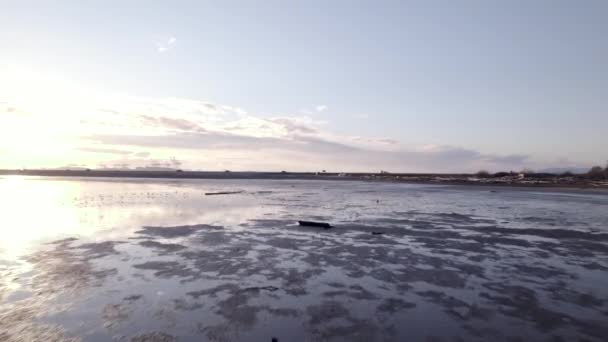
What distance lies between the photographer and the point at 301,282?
30.5 ft

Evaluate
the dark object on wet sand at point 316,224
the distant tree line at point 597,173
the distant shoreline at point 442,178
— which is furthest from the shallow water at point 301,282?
the distant tree line at point 597,173

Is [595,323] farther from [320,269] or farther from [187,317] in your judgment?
[187,317]

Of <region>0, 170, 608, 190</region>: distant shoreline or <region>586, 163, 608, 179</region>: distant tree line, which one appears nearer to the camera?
<region>0, 170, 608, 190</region>: distant shoreline

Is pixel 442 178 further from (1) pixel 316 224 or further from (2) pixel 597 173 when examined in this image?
(1) pixel 316 224

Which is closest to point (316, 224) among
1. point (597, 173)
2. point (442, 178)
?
point (597, 173)

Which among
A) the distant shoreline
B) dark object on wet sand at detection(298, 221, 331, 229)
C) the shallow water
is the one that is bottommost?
the shallow water

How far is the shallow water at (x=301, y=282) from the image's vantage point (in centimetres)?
654

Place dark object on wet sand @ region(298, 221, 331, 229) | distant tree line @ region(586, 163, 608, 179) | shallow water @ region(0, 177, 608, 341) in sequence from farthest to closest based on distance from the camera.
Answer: distant tree line @ region(586, 163, 608, 179), dark object on wet sand @ region(298, 221, 331, 229), shallow water @ region(0, 177, 608, 341)

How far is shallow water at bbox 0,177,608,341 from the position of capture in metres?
6.54

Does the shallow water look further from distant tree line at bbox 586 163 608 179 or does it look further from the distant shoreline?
distant tree line at bbox 586 163 608 179

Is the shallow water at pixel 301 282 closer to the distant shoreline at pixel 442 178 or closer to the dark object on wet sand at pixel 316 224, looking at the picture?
the dark object on wet sand at pixel 316 224

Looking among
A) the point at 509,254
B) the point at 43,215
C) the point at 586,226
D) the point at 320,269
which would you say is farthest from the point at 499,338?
the point at 43,215

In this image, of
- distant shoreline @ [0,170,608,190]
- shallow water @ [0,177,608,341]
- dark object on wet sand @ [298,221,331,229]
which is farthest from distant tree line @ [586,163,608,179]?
dark object on wet sand @ [298,221,331,229]

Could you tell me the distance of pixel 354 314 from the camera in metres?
7.23
